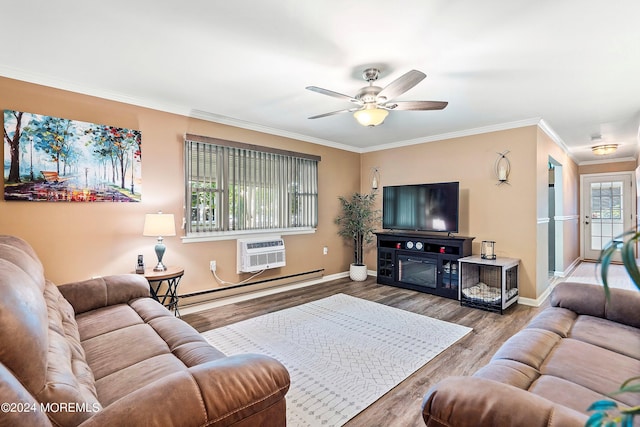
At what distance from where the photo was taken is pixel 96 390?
1408 millimetres

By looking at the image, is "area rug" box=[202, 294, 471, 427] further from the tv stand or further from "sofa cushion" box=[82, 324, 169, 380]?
the tv stand

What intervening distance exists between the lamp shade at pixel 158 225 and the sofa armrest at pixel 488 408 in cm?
295

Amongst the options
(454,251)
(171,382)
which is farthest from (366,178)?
(171,382)

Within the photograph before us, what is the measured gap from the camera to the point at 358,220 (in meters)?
5.68

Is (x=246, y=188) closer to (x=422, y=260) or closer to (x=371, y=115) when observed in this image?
(x=371, y=115)

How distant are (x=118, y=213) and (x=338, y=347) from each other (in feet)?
8.66

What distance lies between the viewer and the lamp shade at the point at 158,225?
3248 millimetres

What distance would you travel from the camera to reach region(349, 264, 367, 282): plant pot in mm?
5562

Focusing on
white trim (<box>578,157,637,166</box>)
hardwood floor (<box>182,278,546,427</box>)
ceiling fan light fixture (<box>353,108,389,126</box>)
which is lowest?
hardwood floor (<box>182,278,546,427</box>)

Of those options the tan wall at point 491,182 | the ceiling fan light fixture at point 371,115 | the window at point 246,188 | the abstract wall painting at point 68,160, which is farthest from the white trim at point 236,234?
the ceiling fan light fixture at point 371,115

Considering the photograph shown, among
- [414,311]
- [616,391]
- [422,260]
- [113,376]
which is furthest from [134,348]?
[422,260]

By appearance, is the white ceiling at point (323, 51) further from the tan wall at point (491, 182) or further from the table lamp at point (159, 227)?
the table lamp at point (159, 227)

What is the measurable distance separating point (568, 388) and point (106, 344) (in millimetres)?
2355

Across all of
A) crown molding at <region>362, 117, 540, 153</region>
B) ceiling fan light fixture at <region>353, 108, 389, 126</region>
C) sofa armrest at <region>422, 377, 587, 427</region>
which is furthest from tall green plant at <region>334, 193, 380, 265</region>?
sofa armrest at <region>422, 377, 587, 427</region>
